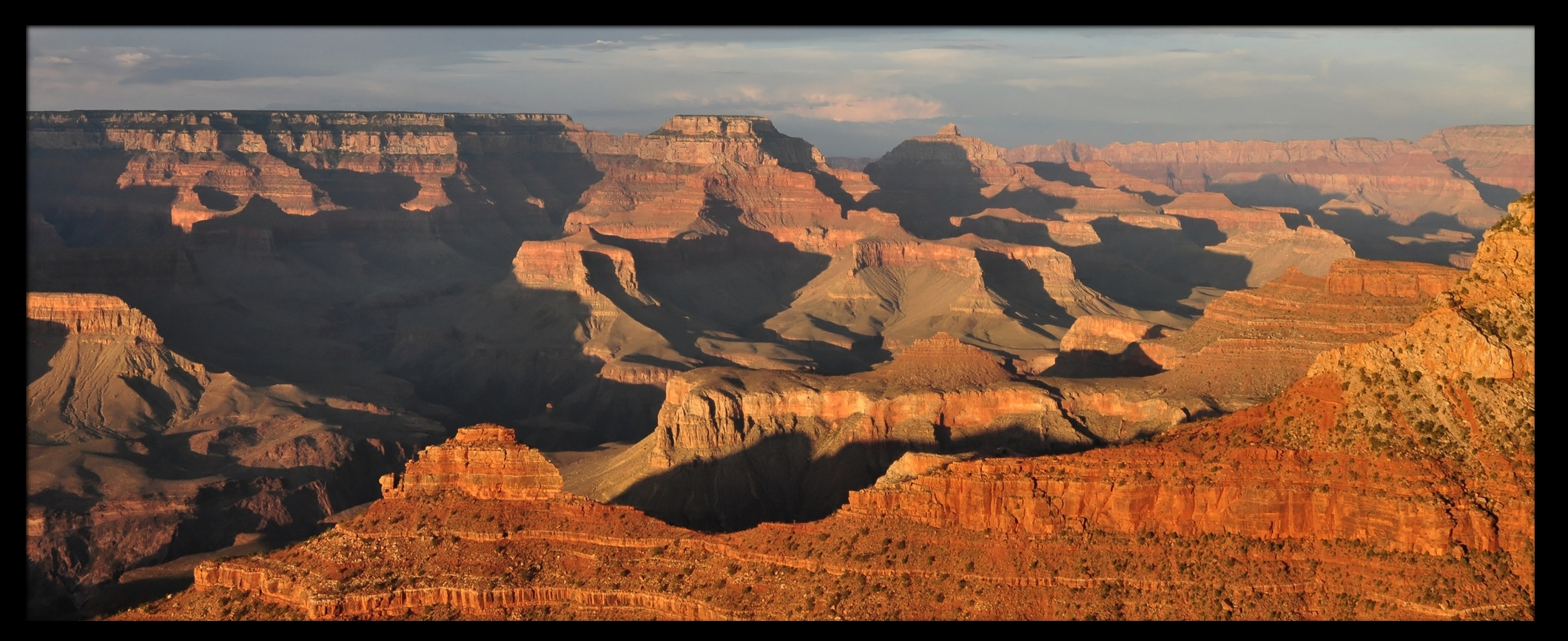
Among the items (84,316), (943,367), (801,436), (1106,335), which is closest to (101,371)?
(84,316)

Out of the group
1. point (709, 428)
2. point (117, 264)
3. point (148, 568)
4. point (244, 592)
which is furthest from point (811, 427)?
point (117, 264)

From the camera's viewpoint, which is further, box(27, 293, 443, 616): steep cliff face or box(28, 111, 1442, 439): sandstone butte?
box(28, 111, 1442, 439): sandstone butte

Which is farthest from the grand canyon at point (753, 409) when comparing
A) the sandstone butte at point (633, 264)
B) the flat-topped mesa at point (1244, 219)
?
the flat-topped mesa at point (1244, 219)

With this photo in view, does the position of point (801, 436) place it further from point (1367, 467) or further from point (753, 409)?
point (1367, 467)

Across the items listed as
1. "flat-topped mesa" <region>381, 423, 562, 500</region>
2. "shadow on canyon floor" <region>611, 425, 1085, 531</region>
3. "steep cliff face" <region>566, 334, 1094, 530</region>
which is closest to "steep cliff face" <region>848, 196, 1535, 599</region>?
"flat-topped mesa" <region>381, 423, 562, 500</region>

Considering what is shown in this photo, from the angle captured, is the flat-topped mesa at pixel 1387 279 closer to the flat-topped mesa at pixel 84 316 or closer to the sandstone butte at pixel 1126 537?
the sandstone butte at pixel 1126 537

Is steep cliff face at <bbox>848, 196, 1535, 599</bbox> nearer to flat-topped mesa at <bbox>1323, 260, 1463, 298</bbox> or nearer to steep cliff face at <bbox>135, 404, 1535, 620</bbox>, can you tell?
steep cliff face at <bbox>135, 404, 1535, 620</bbox>

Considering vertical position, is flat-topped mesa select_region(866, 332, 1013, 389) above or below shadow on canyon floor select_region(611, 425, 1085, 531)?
above
